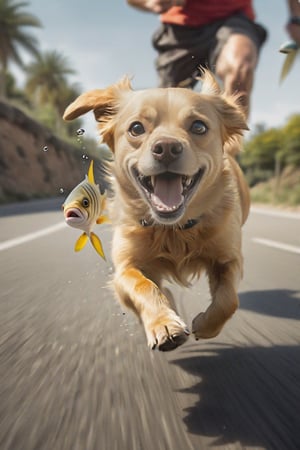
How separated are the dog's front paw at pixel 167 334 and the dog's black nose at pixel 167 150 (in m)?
0.81

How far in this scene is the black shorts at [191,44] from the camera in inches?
211

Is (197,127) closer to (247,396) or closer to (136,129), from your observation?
(136,129)

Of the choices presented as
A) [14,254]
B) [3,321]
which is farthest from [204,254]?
[14,254]

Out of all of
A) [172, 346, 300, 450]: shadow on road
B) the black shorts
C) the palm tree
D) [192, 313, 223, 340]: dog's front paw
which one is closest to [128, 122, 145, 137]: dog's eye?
[192, 313, 223, 340]: dog's front paw

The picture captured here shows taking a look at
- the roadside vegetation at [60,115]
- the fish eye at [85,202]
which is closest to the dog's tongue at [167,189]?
the fish eye at [85,202]

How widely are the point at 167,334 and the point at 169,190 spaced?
900mm

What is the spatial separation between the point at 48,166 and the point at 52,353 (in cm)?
3523

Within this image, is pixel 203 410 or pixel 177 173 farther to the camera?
pixel 177 173

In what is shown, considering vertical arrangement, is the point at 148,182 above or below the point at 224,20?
below

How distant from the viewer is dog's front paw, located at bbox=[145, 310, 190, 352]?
7.74 ft

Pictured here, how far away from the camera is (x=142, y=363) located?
2.63 meters

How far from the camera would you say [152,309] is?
266 centimetres

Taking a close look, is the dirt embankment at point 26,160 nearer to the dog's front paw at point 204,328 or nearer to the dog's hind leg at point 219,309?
the dog's hind leg at point 219,309

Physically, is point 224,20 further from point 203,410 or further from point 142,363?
point 203,410
